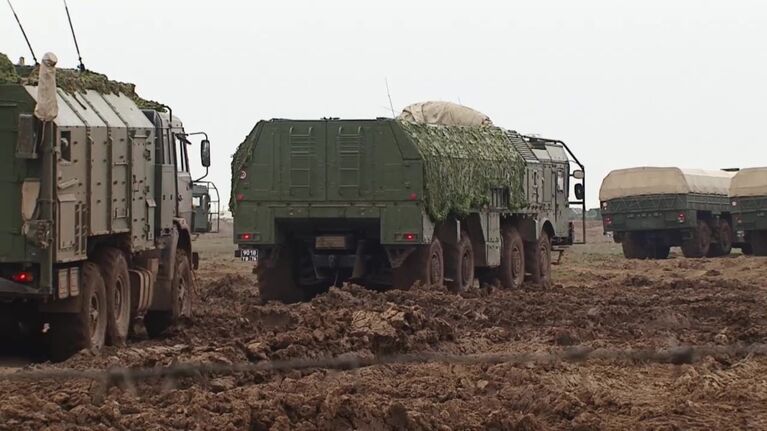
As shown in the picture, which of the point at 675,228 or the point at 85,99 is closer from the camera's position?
the point at 85,99

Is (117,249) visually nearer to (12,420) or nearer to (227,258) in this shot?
(12,420)

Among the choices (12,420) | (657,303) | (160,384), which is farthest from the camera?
(657,303)

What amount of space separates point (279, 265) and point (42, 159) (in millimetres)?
10315

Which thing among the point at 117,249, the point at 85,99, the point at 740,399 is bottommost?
the point at 740,399

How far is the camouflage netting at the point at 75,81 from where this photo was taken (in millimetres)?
14352

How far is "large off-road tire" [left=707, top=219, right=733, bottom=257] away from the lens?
151ft

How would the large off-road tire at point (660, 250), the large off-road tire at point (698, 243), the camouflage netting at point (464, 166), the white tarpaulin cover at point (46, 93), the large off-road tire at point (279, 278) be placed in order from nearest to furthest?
the white tarpaulin cover at point (46, 93)
the camouflage netting at point (464, 166)
the large off-road tire at point (279, 278)
the large off-road tire at point (698, 243)
the large off-road tire at point (660, 250)

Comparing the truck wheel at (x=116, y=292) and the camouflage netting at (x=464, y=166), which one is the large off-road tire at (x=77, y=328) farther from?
the camouflage netting at (x=464, y=166)

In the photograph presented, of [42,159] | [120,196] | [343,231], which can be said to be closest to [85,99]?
[120,196]

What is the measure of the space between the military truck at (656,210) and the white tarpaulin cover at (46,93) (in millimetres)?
30139

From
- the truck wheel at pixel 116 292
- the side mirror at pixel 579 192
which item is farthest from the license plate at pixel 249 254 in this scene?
the side mirror at pixel 579 192

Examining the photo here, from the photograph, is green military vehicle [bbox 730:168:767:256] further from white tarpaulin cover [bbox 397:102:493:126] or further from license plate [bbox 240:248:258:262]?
license plate [bbox 240:248:258:262]

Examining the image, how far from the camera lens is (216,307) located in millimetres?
→ 23000

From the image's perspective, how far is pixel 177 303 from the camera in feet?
63.2
